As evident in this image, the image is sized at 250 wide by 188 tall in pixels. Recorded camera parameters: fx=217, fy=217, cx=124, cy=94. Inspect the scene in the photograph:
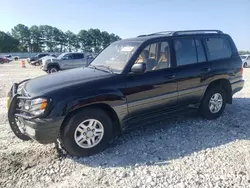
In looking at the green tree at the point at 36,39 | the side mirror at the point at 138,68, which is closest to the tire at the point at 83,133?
the side mirror at the point at 138,68

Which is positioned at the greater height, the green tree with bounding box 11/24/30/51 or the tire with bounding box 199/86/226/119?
the green tree with bounding box 11/24/30/51

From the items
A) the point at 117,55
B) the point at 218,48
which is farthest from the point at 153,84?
the point at 218,48

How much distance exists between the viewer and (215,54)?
191 inches

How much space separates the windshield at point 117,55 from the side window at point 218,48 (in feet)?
5.87

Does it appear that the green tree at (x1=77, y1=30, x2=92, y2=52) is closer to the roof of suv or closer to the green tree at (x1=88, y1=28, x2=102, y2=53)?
the green tree at (x1=88, y1=28, x2=102, y2=53)

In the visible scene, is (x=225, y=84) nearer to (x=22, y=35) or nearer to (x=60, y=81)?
(x=60, y=81)

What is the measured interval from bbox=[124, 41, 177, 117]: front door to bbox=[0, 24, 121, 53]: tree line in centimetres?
9089

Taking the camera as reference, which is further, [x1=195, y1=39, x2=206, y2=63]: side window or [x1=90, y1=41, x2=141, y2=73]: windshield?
[x1=195, y1=39, x2=206, y2=63]: side window

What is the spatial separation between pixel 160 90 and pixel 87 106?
4.57 feet

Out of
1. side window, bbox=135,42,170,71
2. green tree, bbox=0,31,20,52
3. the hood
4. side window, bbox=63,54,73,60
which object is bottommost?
the hood

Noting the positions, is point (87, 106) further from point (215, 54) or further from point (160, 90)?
point (215, 54)

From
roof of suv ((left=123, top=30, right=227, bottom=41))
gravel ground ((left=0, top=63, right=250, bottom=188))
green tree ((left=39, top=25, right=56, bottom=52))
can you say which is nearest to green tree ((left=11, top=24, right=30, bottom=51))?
green tree ((left=39, top=25, right=56, bottom=52))

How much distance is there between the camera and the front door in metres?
3.67

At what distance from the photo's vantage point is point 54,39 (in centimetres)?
10169
